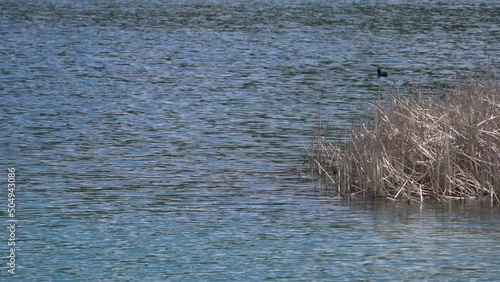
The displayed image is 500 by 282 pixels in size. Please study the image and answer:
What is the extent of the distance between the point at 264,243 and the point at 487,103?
5388 mm

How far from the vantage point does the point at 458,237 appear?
735 inches

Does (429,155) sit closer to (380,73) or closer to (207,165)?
(207,165)

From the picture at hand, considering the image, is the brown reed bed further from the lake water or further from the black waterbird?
the black waterbird

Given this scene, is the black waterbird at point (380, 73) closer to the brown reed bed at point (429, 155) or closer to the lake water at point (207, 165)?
the lake water at point (207, 165)

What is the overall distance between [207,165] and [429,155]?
232 inches

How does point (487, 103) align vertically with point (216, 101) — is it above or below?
above

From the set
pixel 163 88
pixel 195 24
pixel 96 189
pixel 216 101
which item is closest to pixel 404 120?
pixel 96 189

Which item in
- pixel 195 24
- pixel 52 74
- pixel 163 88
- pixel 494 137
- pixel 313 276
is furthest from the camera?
pixel 195 24

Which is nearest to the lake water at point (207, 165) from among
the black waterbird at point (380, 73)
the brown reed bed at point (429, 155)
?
the black waterbird at point (380, 73)

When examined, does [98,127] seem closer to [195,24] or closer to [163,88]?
[163,88]

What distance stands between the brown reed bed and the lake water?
0.44 metres

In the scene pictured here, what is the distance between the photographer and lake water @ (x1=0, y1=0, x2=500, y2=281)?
17391 mm

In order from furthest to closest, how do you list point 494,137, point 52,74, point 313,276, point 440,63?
1. point 440,63
2. point 52,74
3. point 494,137
4. point 313,276

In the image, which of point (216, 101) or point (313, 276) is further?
point (216, 101)
